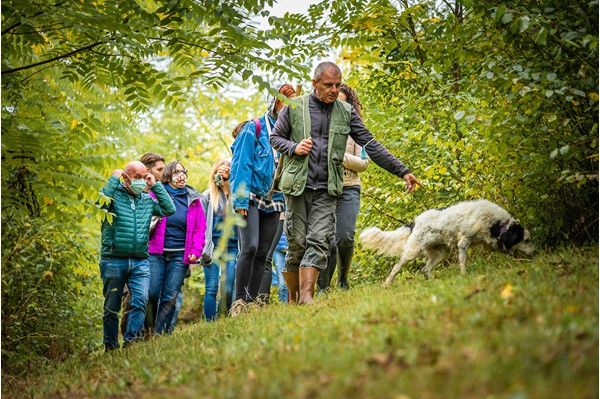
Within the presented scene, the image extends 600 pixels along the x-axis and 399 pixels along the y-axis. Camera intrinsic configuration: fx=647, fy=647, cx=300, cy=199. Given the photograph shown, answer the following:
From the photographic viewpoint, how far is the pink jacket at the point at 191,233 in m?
8.28

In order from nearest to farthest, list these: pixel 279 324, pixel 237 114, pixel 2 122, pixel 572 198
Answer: pixel 279 324
pixel 2 122
pixel 572 198
pixel 237 114

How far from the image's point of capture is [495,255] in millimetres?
7238

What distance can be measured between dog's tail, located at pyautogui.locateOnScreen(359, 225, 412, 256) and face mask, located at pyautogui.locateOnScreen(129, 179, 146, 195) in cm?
261

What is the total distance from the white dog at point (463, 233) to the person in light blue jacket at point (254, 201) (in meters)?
1.75

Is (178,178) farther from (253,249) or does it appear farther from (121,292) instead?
(121,292)

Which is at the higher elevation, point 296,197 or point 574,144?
point 574,144

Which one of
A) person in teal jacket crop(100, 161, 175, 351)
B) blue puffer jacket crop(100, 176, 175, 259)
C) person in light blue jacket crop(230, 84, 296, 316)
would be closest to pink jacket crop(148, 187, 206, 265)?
blue puffer jacket crop(100, 176, 175, 259)

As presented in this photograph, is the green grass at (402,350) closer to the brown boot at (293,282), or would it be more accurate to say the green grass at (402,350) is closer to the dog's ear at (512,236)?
the dog's ear at (512,236)

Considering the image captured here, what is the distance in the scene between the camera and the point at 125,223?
23.9 ft

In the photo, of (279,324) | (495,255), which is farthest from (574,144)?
(279,324)

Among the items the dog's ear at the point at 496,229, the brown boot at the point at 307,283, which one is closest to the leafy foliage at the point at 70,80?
the brown boot at the point at 307,283

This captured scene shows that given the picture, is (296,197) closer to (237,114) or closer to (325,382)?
(325,382)

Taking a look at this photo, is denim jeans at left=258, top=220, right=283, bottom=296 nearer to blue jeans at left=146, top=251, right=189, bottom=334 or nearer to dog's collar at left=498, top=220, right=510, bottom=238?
Answer: blue jeans at left=146, top=251, right=189, bottom=334

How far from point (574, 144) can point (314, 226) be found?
8.53ft
